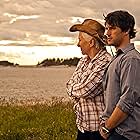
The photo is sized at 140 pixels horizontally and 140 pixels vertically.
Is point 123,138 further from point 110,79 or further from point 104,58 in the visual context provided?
point 104,58

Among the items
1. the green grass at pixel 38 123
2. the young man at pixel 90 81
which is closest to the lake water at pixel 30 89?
the green grass at pixel 38 123

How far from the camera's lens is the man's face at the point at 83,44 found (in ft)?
14.4

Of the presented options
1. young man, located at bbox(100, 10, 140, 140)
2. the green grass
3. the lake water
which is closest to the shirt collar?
young man, located at bbox(100, 10, 140, 140)

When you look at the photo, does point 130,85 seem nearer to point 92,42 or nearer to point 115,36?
point 115,36

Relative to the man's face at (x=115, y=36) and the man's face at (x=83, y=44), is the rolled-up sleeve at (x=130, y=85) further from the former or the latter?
the man's face at (x=83, y=44)

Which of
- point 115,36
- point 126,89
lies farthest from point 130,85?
point 115,36

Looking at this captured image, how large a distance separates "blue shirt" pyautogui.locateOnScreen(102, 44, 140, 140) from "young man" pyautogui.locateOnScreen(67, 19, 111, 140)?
42cm

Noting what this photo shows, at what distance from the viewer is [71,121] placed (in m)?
9.74

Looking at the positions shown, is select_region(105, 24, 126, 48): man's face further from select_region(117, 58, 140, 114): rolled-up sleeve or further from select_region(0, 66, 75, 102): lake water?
select_region(0, 66, 75, 102): lake water

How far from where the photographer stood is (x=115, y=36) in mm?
3824

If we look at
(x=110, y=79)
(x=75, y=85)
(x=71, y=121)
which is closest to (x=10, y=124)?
(x=71, y=121)

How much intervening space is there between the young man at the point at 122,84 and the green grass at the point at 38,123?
14.5 feet

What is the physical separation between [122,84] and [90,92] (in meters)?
0.61

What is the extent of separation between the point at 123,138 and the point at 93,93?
66cm
